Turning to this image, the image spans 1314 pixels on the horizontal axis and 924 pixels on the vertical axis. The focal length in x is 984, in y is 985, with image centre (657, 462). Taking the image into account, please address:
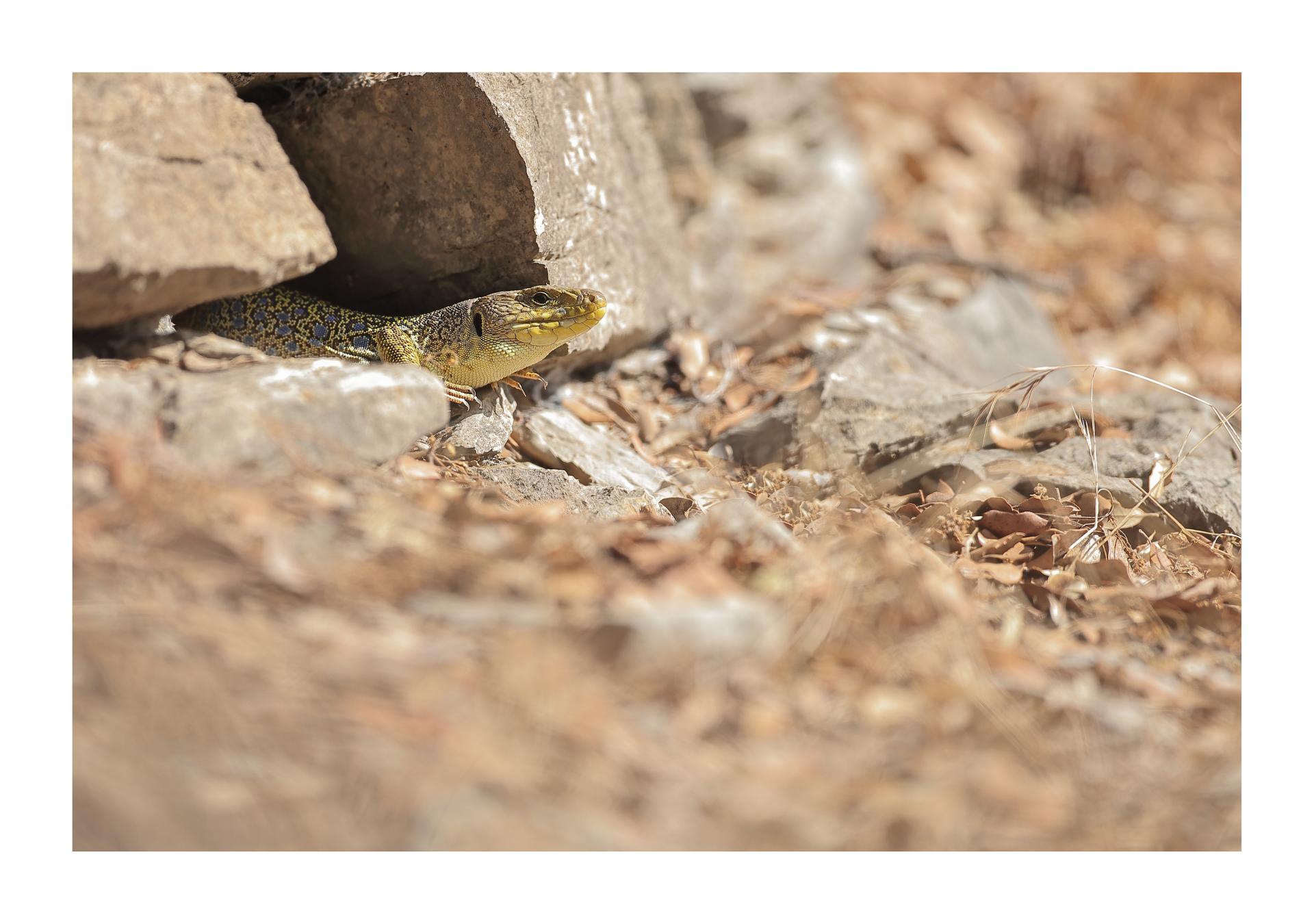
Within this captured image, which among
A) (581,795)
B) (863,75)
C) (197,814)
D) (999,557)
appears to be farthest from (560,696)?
(863,75)

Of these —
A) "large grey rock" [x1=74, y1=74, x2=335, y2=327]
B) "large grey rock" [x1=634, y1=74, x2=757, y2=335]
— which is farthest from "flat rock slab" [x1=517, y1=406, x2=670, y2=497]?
"large grey rock" [x1=634, y1=74, x2=757, y2=335]

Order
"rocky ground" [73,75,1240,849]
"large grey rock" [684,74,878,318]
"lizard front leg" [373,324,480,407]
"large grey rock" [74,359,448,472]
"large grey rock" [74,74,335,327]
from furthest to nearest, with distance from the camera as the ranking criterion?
"large grey rock" [684,74,878,318] < "lizard front leg" [373,324,480,407] < "large grey rock" [74,74,335,327] < "large grey rock" [74,359,448,472] < "rocky ground" [73,75,1240,849]

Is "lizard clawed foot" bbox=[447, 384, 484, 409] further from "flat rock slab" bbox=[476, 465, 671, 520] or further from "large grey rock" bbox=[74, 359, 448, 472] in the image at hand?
"large grey rock" bbox=[74, 359, 448, 472]

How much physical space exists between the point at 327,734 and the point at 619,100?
347 centimetres

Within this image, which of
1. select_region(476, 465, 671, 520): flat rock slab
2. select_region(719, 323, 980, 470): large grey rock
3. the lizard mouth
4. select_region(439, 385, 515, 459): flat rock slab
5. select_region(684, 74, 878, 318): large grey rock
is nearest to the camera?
select_region(476, 465, 671, 520): flat rock slab

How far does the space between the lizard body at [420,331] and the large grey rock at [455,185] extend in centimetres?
25

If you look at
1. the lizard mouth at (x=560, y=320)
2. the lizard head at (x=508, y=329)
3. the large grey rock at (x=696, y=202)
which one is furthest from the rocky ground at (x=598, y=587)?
the large grey rock at (x=696, y=202)

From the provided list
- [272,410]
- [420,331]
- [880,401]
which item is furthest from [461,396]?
[880,401]

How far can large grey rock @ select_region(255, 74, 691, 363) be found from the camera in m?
3.31

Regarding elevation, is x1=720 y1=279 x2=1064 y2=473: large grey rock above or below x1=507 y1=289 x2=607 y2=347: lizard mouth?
below

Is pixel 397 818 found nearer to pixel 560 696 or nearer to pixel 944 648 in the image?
pixel 560 696

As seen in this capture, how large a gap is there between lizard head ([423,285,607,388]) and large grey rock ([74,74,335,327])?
0.52m

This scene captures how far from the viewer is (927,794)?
2002 mm

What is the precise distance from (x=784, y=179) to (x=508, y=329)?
12.3 ft
